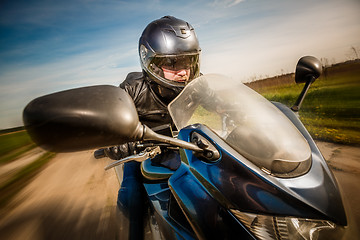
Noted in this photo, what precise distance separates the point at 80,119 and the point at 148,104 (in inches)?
74.3

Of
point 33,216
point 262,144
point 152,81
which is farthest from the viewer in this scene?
point 33,216

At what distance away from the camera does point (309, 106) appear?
20.9 ft

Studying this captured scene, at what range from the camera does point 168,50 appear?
2.29 meters

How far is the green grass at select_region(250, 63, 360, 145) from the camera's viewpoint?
156 inches

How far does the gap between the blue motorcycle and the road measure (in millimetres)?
1422

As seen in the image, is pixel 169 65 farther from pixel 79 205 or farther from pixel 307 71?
pixel 79 205

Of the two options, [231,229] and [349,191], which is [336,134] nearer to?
[349,191]

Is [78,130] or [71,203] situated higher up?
[78,130]

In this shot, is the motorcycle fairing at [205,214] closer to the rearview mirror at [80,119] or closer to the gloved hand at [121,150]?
the rearview mirror at [80,119]

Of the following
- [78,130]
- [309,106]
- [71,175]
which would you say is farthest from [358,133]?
[71,175]

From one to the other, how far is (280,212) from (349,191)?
2.18 metres

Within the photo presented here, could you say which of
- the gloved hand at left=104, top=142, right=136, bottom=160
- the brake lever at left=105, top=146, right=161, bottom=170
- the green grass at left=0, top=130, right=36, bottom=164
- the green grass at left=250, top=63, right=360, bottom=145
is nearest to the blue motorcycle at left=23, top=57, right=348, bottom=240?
the brake lever at left=105, top=146, right=161, bottom=170

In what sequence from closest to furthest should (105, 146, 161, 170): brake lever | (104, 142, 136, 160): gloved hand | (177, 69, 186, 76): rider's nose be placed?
(105, 146, 161, 170): brake lever, (104, 142, 136, 160): gloved hand, (177, 69, 186, 76): rider's nose

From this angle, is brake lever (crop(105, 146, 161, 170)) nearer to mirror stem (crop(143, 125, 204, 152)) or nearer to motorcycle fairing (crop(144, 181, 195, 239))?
motorcycle fairing (crop(144, 181, 195, 239))
